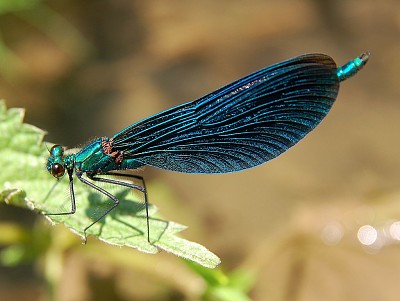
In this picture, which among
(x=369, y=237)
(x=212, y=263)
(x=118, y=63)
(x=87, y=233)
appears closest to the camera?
(x=212, y=263)

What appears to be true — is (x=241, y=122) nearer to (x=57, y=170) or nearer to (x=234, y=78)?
(x=57, y=170)

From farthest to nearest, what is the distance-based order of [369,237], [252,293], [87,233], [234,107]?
[369,237] → [252,293] → [234,107] → [87,233]

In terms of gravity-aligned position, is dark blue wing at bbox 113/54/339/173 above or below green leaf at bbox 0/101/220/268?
above

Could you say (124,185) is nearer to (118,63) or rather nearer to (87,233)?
(87,233)

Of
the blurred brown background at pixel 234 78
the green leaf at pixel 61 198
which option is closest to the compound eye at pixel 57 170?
the green leaf at pixel 61 198

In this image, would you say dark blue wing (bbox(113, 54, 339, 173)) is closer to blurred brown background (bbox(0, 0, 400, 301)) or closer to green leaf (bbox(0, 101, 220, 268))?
green leaf (bbox(0, 101, 220, 268))

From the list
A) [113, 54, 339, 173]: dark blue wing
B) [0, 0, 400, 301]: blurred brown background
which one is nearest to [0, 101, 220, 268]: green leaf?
[113, 54, 339, 173]: dark blue wing

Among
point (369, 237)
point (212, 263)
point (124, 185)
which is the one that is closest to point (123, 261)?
point (124, 185)
